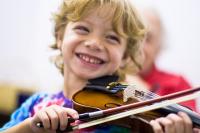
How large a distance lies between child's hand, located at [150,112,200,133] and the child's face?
0.29m

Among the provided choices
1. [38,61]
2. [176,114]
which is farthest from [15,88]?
[176,114]

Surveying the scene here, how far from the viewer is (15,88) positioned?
2.52 meters

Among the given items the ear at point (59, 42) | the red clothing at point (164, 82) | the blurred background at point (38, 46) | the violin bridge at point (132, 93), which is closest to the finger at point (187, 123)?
the violin bridge at point (132, 93)

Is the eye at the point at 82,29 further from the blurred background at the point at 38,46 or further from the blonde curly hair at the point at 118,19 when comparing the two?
the blurred background at the point at 38,46

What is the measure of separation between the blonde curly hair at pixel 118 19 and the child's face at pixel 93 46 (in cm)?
2

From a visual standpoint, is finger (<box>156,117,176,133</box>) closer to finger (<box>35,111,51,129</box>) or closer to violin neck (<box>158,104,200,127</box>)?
violin neck (<box>158,104,200,127</box>)

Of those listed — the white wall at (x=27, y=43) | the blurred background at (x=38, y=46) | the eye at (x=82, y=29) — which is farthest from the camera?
the white wall at (x=27, y=43)

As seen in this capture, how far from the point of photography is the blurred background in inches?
93.0

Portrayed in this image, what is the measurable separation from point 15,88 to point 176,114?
1.80 m

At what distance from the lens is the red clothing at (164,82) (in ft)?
5.85

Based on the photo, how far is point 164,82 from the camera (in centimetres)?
185

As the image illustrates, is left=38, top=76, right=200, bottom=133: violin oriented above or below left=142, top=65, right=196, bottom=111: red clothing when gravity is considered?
above

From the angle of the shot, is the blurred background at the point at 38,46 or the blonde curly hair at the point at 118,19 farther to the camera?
the blurred background at the point at 38,46

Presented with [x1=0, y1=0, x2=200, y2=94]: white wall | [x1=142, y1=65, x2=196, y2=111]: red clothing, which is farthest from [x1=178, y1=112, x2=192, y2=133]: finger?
[x1=0, y1=0, x2=200, y2=94]: white wall
